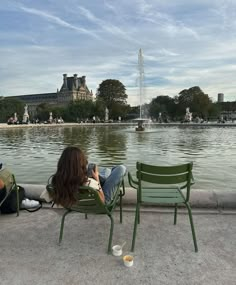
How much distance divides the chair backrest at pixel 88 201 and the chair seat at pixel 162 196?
55cm

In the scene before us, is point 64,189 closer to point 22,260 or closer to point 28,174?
point 22,260

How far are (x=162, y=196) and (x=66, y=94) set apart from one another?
150915 mm

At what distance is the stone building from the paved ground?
143809mm

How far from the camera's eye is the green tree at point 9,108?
8700 centimetres

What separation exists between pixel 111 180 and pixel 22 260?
1.48 m

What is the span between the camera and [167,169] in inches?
150

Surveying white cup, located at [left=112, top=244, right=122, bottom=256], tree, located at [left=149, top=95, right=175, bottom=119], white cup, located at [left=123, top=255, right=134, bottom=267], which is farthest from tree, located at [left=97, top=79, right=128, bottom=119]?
white cup, located at [left=123, top=255, right=134, bottom=267]

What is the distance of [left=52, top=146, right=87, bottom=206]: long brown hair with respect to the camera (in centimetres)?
376

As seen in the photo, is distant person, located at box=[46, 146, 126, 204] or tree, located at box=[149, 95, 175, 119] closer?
distant person, located at box=[46, 146, 126, 204]

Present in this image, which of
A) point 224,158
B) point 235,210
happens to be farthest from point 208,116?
point 235,210

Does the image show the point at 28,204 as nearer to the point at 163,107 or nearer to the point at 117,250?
the point at 117,250

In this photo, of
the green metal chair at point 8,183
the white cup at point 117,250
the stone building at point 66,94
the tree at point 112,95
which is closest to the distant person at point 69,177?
the white cup at point 117,250

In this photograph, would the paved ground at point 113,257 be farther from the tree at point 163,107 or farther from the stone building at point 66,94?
the stone building at point 66,94

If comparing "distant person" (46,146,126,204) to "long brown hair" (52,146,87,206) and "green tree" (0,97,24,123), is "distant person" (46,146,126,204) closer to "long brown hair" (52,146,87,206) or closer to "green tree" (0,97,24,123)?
"long brown hair" (52,146,87,206)
